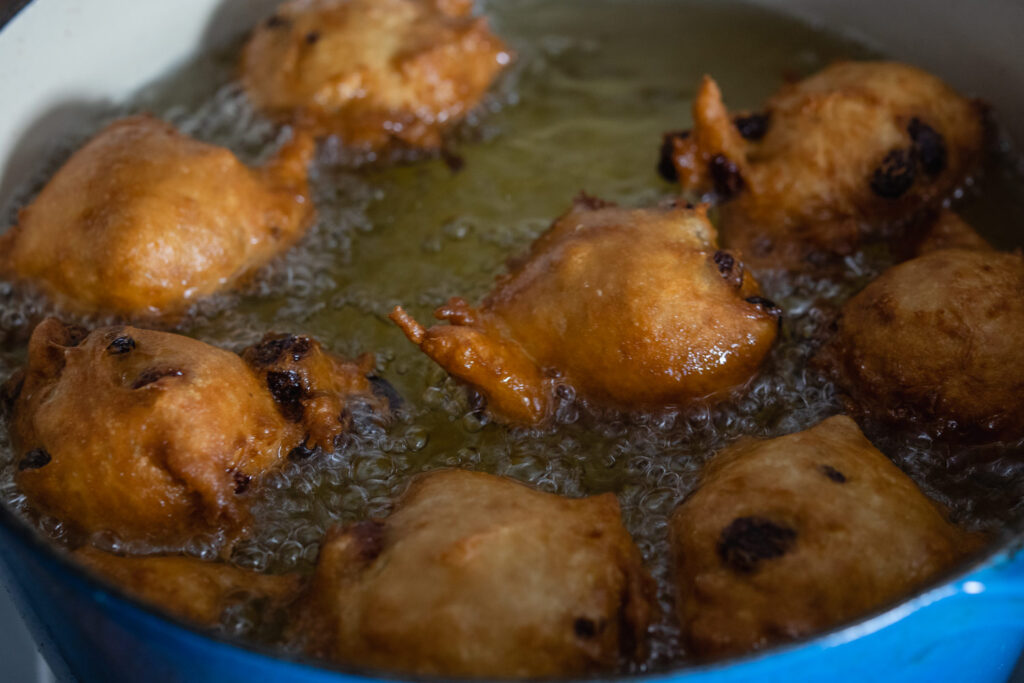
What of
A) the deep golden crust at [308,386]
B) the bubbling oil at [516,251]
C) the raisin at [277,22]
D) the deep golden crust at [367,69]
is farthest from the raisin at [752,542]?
the raisin at [277,22]

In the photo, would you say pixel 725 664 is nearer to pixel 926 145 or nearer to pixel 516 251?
pixel 516 251

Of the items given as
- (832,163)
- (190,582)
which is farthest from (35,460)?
(832,163)

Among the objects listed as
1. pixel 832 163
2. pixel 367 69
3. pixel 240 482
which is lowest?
pixel 240 482

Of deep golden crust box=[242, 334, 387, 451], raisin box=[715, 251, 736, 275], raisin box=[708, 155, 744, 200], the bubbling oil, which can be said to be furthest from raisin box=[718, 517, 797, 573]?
raisin box=[708, 155, 744, 200]

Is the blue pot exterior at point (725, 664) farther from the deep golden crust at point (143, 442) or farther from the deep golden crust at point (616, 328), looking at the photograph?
the deep golden crust at point (616, 328)

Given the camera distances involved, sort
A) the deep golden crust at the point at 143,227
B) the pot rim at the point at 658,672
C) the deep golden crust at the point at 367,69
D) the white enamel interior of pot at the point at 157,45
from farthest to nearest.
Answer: the deep golden crust at the point at 367,69
the white enamel interior of pot at the point at 157,45
the deep golden crust at the point at 143,227
the pot rim at the point at 658,672

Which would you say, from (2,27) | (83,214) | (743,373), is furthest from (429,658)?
(2,27)

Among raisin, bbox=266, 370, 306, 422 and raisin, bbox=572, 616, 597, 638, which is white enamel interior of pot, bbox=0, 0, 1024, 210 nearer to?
raisin, bbox=266, 370, 306, 422
